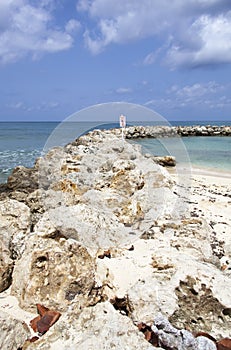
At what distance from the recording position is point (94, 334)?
2.54 m

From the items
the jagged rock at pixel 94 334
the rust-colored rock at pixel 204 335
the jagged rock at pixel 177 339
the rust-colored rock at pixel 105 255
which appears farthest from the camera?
the rust-colored rock at pixel 105 255

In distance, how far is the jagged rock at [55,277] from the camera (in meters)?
3.48

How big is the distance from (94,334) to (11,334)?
0.74 meters

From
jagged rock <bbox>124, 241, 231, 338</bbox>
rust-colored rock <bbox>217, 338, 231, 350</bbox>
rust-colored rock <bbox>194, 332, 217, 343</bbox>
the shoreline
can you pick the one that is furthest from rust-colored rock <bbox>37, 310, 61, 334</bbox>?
the shoreline

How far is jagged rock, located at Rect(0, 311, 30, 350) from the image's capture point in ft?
8.87

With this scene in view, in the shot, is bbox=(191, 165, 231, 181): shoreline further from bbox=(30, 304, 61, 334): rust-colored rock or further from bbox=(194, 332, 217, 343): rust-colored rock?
bbox=(30, 304, 61, 334): rust-colored rock

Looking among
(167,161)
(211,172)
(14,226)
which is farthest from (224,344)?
(167,161)

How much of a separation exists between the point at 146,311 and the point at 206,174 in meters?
13.6

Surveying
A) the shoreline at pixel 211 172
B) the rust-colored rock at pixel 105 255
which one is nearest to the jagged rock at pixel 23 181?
the rust-colored rock at pixel 105 255

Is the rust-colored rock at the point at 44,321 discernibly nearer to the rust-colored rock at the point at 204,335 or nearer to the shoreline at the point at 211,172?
the rust-colored rock at the point at 204,335

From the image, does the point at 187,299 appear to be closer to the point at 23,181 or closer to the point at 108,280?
the point at 108,280

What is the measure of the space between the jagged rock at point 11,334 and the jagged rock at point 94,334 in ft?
0.84

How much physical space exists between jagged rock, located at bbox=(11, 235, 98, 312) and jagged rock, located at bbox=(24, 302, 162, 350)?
65cm

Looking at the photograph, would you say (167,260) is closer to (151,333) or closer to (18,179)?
(151,333)
